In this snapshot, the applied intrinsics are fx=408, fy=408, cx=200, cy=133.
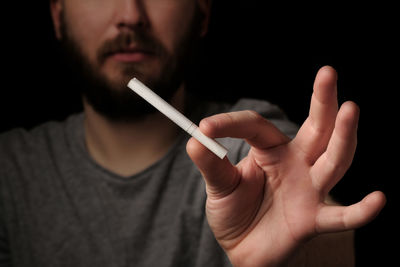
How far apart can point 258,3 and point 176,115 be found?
1.13m

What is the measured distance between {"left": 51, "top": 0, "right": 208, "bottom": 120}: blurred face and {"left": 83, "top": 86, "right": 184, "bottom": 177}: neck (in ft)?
0.15

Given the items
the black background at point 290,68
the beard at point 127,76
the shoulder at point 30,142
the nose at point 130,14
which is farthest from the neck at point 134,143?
the black background at point 290,68

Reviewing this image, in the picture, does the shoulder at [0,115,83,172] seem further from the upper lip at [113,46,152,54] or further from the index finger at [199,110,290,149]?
the index finger at [199,110,290,149]

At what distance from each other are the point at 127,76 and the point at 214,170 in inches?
25.6

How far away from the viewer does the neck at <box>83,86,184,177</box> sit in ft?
4.25

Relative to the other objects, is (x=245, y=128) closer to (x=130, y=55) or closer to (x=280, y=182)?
(x=280, y=182)

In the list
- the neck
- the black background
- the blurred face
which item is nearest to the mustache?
the blurred face

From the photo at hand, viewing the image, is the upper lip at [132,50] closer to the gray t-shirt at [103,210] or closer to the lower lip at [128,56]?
the lower lip at [128,56]

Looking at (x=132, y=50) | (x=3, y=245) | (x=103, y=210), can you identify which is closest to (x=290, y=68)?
(x=132, y=50)

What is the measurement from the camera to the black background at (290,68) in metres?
1.54

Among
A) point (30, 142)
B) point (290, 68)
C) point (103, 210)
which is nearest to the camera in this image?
point (103, 210)

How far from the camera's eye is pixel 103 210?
1216 mm

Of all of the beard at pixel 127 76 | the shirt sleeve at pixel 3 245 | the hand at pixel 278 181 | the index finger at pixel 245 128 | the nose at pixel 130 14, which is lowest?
the shirt sleeve at pixel 3 245

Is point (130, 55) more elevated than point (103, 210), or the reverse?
point (130, 55)
